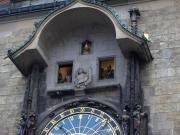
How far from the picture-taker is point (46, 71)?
1204cm

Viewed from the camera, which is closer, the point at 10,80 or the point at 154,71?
the point at 154,71

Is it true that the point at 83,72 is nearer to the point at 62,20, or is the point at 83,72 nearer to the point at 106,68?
the point at 106,68

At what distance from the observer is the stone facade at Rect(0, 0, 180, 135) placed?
1059 centimetres

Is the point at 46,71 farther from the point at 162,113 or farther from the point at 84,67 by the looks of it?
the point at 162,113

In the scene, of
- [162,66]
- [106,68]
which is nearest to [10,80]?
[106,68]

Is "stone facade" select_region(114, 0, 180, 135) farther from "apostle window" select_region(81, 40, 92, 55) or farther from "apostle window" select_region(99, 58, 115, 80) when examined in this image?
"apostle window" select_region(81, 40, 92, 55)

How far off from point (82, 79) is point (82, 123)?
39.5 inches

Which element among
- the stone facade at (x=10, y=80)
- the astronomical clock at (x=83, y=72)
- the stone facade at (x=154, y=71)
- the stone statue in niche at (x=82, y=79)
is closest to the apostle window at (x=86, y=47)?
the astronomical clock at (x=83, y=72)

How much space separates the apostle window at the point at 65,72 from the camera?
11829mm

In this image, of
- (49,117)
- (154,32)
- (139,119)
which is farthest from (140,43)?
(49,117)

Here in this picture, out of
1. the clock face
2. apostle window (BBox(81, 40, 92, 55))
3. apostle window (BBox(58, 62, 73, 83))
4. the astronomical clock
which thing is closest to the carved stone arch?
the astronomical clock

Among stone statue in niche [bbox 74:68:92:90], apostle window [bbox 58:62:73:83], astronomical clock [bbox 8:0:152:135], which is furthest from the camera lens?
apostle window [bbox 58:62:73:83]

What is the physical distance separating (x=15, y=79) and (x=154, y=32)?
310cm

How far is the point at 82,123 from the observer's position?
1092cm
